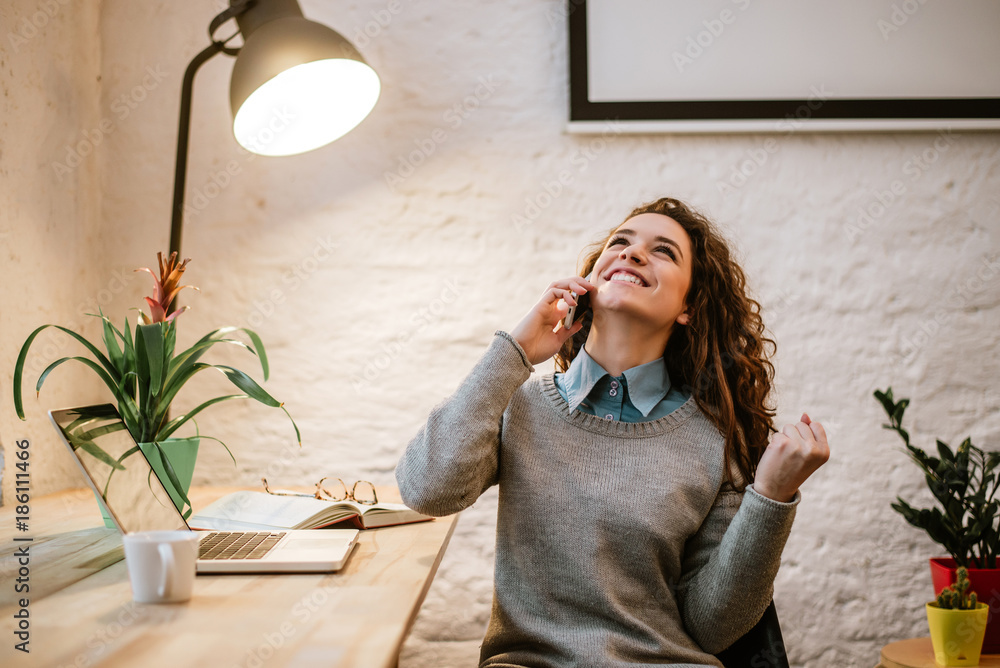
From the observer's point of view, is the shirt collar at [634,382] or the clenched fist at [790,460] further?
the shirt collar at [634,382]

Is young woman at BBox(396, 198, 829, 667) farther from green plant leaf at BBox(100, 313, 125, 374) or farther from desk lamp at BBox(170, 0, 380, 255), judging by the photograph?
desk lamp at BBox(170, 0, 380, 255)

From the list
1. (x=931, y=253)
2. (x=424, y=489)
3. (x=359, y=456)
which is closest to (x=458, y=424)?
(x=424, y=489)

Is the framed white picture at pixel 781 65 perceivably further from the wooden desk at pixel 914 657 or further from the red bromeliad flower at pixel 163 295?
the wooden desk at pixel 914 657

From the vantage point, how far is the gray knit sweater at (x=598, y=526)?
125 cm

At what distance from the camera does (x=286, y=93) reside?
1.97m

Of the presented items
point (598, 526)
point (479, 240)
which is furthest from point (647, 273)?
point (479, 240)

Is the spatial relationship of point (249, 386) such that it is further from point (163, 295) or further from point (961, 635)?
point (961, 635)

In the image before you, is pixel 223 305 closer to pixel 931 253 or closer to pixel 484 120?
pixel 484 120

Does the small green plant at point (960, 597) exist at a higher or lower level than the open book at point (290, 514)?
lower

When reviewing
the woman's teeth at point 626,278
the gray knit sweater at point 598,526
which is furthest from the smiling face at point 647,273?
the gray knit sweater at point 598,526

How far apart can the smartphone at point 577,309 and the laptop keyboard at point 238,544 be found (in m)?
0.68

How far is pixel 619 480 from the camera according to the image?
1350 mm

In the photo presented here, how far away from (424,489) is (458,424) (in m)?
0.13

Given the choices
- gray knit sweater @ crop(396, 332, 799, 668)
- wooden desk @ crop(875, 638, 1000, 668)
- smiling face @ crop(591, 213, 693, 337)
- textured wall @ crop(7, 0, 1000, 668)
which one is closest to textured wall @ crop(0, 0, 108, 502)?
textured wall @ crop(7, 0, 1000, 668)
